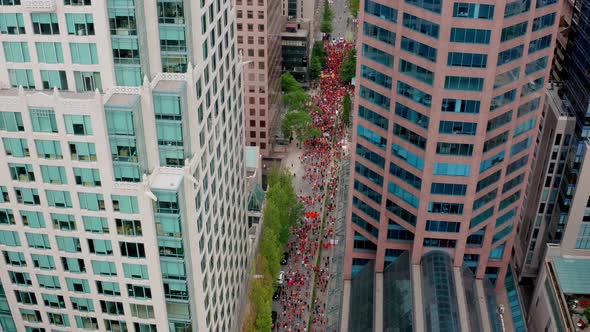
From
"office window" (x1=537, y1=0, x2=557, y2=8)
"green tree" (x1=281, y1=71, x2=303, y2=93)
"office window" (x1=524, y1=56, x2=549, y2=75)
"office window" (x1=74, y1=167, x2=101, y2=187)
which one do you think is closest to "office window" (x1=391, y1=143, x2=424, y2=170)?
"office window" (x1=524, y1=56, x2=549, y2=75)

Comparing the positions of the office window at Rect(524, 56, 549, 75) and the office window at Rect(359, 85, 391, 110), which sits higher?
the office window at Rect(524, 56, 549, 75)

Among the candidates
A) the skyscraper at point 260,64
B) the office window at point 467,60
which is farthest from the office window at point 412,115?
the skyscraper at point 260,64

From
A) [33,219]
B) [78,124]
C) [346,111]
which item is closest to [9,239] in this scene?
[33,219]

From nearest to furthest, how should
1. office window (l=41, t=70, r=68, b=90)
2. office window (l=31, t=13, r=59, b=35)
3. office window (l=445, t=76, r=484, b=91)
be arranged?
1. office window (l=31, t=13, r=59, b=35)
2. office window (l=41, t=70, r=68, b=90)
3. office window (l=445, t=76, r=484, b=91)

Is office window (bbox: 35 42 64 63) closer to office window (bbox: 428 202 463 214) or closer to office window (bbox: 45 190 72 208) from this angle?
office window (bbox: 45 190 72 208)

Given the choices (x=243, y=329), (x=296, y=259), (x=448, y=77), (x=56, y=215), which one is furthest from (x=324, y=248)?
(x=56, y=215)

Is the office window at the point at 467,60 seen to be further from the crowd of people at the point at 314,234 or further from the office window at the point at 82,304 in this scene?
the crowd of people at the point at 314,234

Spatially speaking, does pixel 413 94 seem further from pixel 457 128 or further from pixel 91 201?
pixel 91 201
